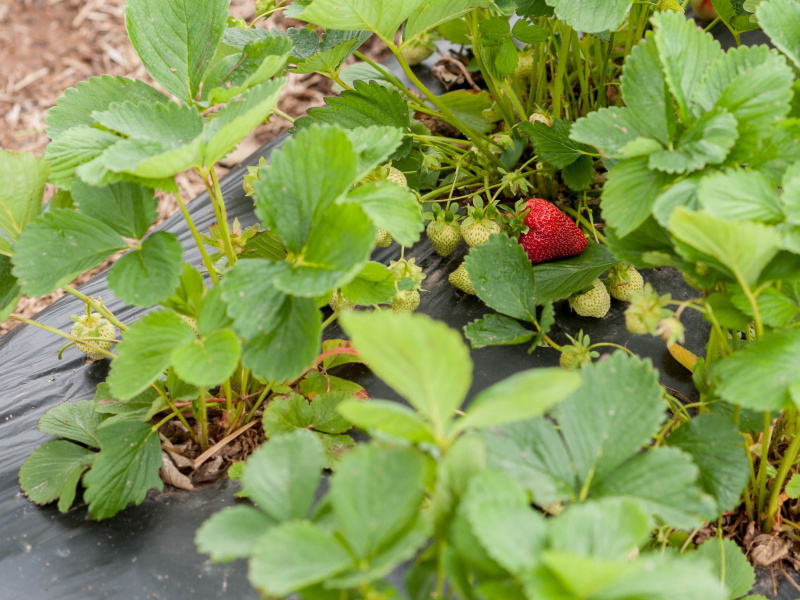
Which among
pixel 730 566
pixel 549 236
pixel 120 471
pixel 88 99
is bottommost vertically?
pixel 730 566

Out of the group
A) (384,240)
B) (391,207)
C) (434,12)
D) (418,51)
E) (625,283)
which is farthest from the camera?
(418,51)

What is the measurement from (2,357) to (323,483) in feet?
2.42

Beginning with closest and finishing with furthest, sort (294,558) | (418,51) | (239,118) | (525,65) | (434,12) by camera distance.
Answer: (294,558)
(239,118)
(434,12)
(525,65)
(418,51)

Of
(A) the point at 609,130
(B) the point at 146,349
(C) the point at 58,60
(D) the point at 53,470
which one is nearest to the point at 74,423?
(D) the point at 53,470

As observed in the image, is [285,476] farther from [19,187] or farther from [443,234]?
[443,234]

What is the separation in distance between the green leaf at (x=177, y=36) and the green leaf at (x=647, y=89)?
0.55m

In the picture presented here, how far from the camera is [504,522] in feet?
1.54

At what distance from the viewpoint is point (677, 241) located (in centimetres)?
68

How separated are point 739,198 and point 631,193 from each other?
130 mm

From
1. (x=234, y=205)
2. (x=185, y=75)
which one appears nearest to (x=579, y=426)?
(x=185, y=75)

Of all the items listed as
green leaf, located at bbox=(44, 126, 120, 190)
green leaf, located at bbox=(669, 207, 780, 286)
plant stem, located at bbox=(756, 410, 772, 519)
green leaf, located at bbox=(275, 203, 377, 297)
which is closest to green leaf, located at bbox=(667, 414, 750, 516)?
plant stem, located at bbox=(756, 410, 772, 519)

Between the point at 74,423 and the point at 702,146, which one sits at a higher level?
the point at 702,146

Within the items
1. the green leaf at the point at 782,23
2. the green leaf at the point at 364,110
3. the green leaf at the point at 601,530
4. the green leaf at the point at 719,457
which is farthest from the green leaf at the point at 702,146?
the green leaf at the point at 364,110

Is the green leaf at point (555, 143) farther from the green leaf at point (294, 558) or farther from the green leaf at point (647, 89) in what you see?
the green leaf at point (294, 558)
